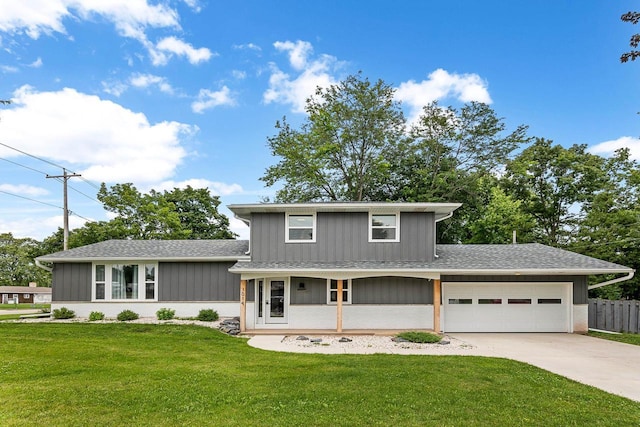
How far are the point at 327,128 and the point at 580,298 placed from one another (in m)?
17.8

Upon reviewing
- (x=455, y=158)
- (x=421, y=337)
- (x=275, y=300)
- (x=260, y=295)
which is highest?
(x=455, y=158)

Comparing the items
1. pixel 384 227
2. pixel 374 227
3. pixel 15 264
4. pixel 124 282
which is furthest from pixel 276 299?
pixel 15 264

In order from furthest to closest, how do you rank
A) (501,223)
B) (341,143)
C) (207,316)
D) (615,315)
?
(341,143) → (501,223) → (207,316) → (615,315)

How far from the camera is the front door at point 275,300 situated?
13594mm

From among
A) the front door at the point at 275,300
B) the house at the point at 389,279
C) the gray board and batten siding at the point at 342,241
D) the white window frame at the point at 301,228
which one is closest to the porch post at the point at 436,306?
the house at the point at 389,279

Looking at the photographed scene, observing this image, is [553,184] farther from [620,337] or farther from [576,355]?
[576,355]

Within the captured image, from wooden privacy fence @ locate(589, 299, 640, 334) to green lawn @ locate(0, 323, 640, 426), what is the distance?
337 inches

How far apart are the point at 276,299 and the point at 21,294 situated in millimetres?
42592

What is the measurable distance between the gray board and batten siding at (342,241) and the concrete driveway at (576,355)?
3.27m

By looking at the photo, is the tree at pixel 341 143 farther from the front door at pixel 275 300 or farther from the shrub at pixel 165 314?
the front door at pixel 275 300

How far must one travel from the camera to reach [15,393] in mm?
5727

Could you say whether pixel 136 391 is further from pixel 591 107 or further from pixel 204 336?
pixel 591 107

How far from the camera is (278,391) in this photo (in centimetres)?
595

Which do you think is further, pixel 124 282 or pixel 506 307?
pixel 124 282
